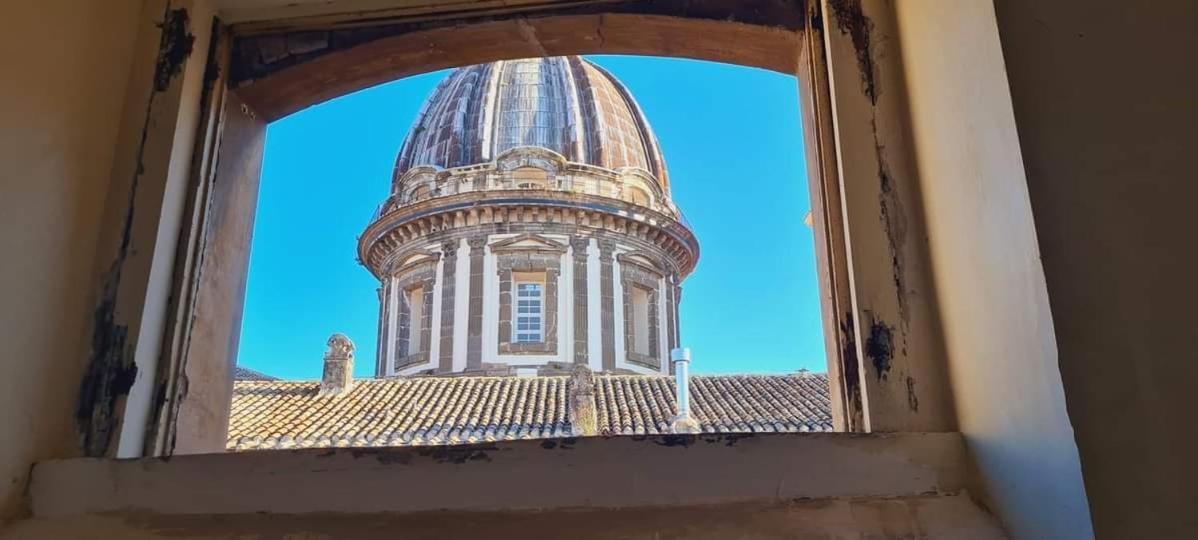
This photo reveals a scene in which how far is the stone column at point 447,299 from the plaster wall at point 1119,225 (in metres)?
18.0

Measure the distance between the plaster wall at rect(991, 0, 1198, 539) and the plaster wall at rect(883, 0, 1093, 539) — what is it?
2 centimetres

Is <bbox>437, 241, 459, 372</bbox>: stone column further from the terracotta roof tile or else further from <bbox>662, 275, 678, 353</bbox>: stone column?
<bbox>662, 275, 678, 353</bbox>: stone column

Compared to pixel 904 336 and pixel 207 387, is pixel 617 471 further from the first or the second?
pixel 207 387

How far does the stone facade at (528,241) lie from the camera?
18797 millimetres

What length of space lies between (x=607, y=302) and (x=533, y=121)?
583cm

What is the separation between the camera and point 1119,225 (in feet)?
3.07

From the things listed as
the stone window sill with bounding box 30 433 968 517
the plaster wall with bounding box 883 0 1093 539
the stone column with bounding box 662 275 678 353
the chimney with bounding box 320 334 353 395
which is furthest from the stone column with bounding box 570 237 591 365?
the plaster wall with bounding box 883 0 1093 539

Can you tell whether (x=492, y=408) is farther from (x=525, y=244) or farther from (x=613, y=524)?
(x=613, y=524)

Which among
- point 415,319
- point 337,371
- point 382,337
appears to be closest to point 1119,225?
point 337,371

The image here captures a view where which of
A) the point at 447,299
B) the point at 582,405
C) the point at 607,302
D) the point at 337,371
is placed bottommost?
the point at 582,405

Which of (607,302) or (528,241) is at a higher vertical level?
(528,241)

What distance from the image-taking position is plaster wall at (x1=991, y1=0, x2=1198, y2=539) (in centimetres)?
87

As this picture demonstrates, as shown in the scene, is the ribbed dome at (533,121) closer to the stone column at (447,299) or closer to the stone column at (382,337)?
the stone column at (447,299)

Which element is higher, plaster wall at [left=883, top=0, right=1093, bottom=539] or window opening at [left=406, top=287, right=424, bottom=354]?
window opening at [left=406, top=287, right=424, bottom=354]
